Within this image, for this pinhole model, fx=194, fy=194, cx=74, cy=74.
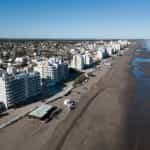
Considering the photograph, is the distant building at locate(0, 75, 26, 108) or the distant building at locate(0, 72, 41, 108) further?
the distant building at locate(0, 72, 41, 108)

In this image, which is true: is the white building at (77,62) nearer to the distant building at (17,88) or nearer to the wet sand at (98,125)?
the wet sand at (98,125)

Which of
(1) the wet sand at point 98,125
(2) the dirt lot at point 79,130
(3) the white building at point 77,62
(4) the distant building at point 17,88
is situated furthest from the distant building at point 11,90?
(3) the white building at point 77,62

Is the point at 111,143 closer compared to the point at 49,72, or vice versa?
the point at 111,143

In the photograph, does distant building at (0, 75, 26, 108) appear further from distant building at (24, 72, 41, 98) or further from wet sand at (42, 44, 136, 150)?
wet sand at (42, 44, 136, 150)

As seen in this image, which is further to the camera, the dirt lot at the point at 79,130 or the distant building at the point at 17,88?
the distant building at the point at 17,88

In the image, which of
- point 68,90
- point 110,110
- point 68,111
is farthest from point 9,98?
point 110,110

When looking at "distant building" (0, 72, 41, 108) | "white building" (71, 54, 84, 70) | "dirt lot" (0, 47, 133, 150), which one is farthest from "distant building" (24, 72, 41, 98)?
"white building" (71, 54, 84, 70)

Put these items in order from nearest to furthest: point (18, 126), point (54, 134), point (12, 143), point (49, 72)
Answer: point (12, 143) < point (54, 134) < point (18, 126) < point (49, 72)

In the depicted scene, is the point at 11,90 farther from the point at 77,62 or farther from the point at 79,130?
the point at 77,62

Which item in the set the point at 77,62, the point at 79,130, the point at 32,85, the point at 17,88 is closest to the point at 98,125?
the point at 79,130

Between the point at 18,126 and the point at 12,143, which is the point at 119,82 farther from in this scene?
the point at 12,143

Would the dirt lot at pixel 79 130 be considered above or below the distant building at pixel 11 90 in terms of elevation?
below
